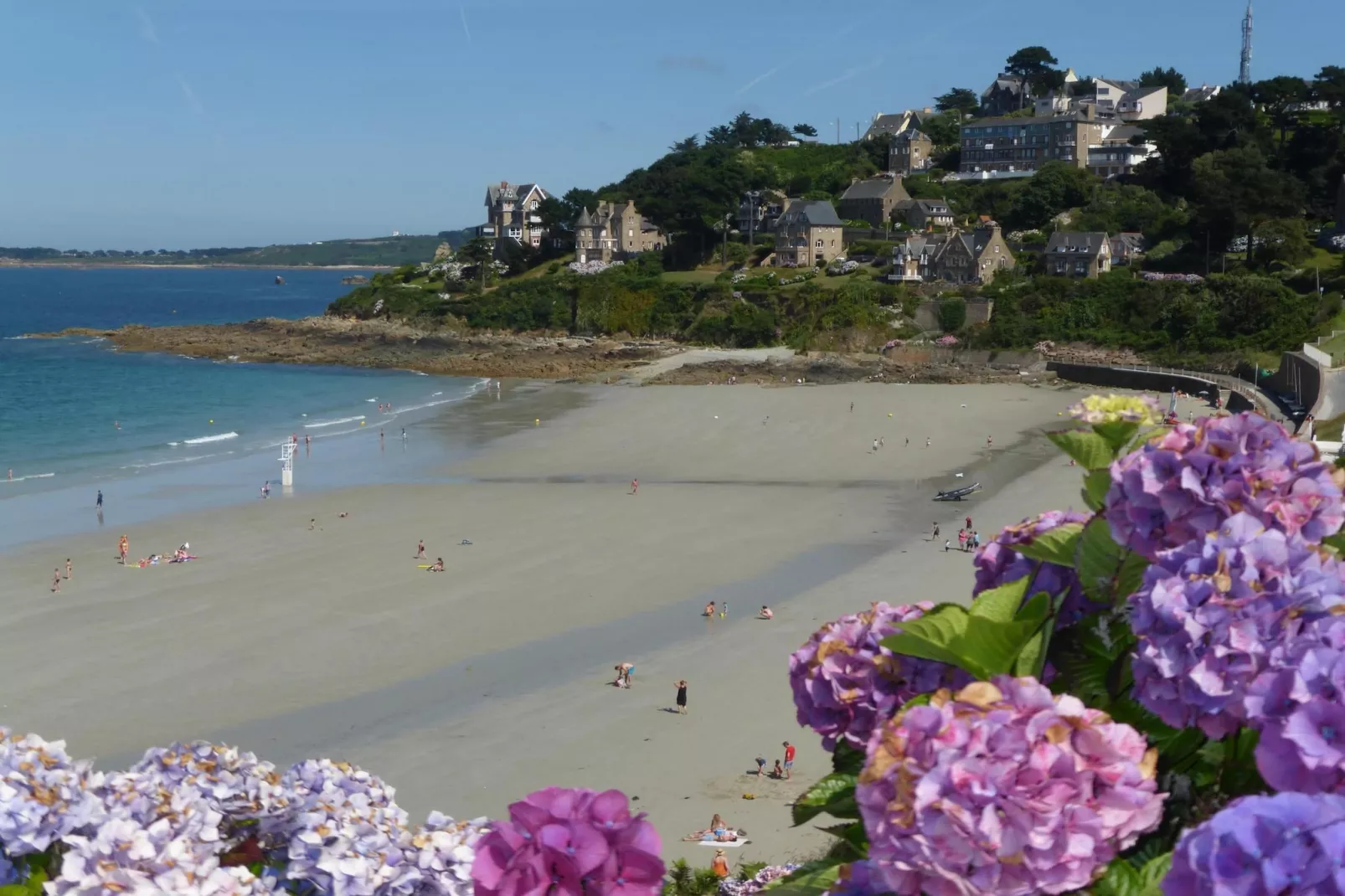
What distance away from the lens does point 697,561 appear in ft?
79.2

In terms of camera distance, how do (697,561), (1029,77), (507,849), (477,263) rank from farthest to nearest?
(1029,77), (477,263), (697,561), (507,849)

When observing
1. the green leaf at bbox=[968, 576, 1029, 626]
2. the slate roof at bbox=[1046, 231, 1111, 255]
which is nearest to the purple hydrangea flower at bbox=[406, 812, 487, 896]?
the green leaf at bbox=[968, 576, 1029, 626]

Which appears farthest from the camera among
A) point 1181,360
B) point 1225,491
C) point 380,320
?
point 380,320

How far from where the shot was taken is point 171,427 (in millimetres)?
42281

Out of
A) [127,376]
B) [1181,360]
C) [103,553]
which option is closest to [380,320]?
[127,376]

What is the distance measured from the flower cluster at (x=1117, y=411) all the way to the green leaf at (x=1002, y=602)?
0.65 m

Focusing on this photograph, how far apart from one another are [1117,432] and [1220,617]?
0.90 meters

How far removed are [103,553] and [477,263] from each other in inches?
2416

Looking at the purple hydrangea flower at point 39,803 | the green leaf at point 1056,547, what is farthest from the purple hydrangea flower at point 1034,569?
the purple hydrangea flower at point 39,803

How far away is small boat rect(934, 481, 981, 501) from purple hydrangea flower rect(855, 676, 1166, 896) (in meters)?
28.2

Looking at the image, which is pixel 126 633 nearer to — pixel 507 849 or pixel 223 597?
pixel 223 597

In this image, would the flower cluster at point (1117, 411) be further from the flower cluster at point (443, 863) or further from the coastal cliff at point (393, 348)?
the coastal cliff at point (393, 348)

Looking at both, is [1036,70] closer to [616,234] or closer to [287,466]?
[616,234]

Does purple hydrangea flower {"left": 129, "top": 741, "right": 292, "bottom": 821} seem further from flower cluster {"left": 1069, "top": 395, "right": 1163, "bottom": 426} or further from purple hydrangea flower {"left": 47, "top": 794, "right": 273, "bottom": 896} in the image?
flower cluster {"left": 1069, "top": 395, "right": 1163, "bottom": 426}
